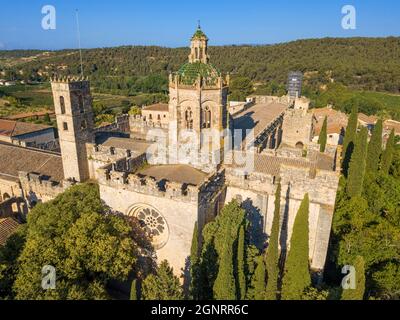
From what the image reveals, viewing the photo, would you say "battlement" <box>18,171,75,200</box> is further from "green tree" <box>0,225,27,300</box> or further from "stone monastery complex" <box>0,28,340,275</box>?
"green tree" <box>0,225,27,300</box>

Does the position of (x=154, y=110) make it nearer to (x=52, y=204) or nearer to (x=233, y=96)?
(x=233, y=96)

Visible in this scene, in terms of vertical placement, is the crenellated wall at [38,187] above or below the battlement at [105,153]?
below

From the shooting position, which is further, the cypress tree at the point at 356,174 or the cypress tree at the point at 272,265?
the cypress tree at the point at 356,174

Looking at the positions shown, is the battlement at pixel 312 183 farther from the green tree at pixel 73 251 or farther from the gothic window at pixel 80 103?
the gothic window at pixel 80 103

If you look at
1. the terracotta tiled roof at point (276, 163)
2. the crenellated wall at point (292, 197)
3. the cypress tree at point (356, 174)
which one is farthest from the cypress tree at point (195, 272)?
the cypress tree at point (356, 174)

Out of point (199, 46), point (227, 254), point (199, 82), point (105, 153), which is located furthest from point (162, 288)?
point (199, 46)

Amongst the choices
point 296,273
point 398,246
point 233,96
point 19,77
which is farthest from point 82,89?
point 19,77

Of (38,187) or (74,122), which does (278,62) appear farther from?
(38,187)
